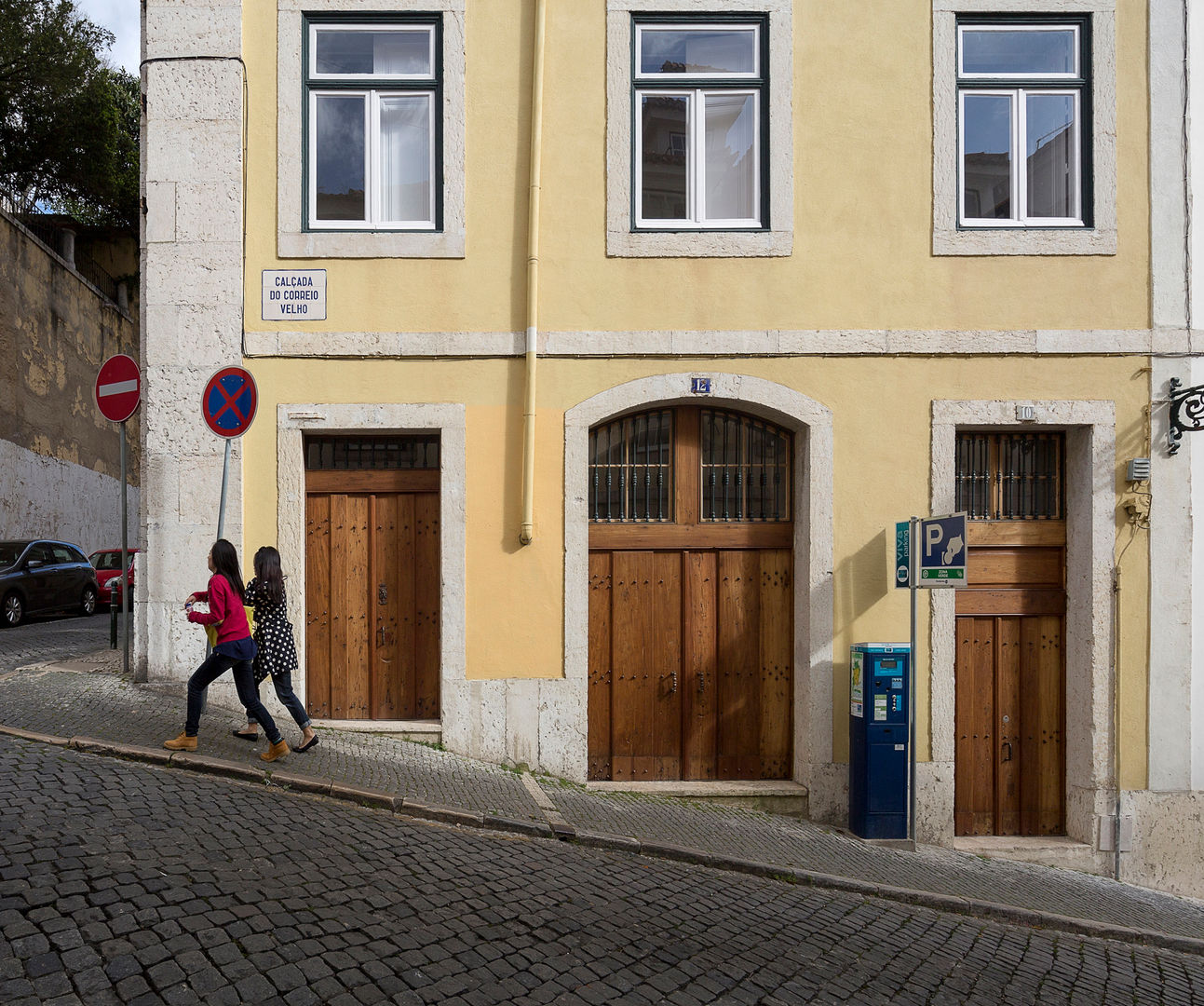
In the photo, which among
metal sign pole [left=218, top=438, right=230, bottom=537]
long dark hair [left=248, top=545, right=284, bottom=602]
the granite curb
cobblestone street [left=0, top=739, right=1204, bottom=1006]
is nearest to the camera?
cobblestone street [left=0, top=739, right=1204, bottom=1006]

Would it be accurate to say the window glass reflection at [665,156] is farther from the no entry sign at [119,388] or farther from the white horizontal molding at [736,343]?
the no entry sign at [119,388]

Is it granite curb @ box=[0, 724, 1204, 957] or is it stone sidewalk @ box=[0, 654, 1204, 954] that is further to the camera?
stone sidewalk @ box=[0, 654, 1204, 954]

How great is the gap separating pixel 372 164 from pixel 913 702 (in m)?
6.32

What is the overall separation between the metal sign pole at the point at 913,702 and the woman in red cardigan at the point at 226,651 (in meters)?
4.64

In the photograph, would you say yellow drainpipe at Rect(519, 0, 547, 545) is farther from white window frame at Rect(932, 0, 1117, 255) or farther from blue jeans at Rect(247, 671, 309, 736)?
white window frame at Rect(932, 0, 1117, 255)

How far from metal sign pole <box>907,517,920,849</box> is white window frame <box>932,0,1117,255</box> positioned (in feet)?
8.61

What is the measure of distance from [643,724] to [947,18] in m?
6.59

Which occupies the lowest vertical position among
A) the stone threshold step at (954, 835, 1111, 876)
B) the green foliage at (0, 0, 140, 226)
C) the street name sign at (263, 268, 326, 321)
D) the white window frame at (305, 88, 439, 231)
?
the stone threshold step at (954, 835, 1111, 876)

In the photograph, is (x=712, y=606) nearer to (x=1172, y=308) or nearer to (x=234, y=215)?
(x=1172, y=308)

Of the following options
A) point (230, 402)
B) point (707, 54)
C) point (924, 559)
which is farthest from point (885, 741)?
→ point (707, 54)

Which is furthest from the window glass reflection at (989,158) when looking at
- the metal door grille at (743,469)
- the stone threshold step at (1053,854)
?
the stone threshold step at (1053,854)

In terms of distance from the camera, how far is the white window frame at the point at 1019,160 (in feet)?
26.1

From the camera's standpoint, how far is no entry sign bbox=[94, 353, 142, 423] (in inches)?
313

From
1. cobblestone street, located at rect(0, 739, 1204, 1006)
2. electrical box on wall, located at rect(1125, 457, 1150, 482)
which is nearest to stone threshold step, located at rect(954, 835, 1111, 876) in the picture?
cobblestone street, located at rect(0, 739, 1204, 1006)
